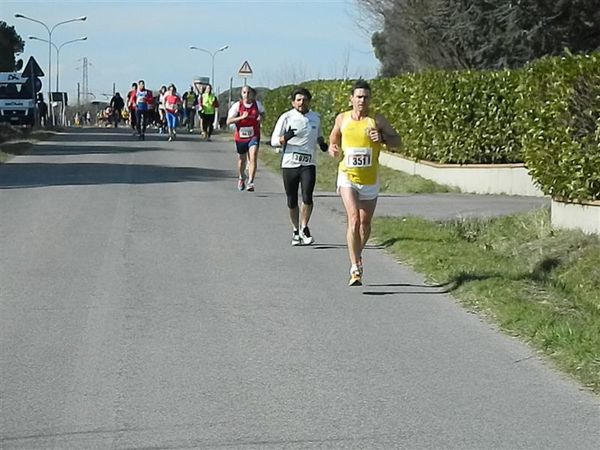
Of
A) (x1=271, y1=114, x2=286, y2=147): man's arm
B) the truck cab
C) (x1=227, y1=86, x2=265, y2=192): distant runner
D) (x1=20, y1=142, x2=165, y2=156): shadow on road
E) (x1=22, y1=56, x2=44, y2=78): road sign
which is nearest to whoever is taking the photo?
(x1=271, y1=114, x2=286, y2=147): man's arm

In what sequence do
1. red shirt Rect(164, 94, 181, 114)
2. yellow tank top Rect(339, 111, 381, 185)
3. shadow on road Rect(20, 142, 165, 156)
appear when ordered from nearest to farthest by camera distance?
yellow tank top Rect(339, 111, 381, 185) < shadow on road Rect(20, 142, 165, 156) < red shirt Rect(164, 94, 181, 114)

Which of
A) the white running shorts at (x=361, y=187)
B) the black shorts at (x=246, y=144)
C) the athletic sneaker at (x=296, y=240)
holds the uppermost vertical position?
the white running shorts at (x=361, y=187)

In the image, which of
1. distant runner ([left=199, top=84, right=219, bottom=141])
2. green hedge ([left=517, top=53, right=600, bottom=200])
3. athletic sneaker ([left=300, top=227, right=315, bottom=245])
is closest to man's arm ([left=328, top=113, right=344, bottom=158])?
athletic sneaker ([left=300, top=227, right=315, bottom=245])

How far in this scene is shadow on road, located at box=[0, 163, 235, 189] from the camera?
874 inches

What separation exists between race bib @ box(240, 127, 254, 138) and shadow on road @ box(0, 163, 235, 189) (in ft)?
10.5

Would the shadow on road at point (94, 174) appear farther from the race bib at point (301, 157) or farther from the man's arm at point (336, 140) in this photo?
the man's arm at point (336, 140)

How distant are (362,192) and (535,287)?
175cm

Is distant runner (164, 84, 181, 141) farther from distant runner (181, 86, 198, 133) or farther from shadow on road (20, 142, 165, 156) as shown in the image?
distant runner (181, 86, 198, 133)

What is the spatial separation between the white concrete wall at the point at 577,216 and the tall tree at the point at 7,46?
65.9m

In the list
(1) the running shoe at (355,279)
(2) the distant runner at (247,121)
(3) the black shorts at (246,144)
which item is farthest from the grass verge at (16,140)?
(1) the running shoe at (355,279)

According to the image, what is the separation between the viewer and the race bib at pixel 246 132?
63.4ft

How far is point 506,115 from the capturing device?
2053cm

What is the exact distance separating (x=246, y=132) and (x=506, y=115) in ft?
14.7

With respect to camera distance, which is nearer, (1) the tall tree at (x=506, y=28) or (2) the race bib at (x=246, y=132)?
(2) the race bib at (x=246, y=132)
